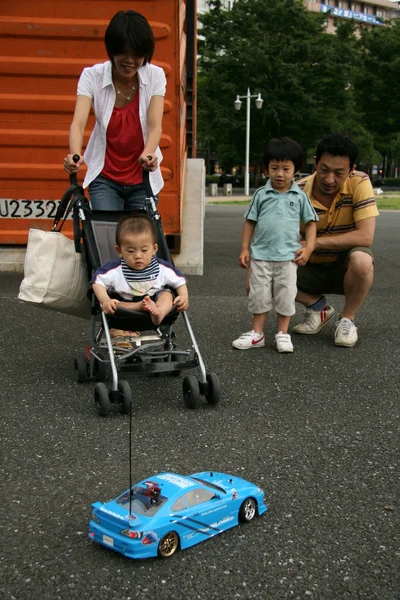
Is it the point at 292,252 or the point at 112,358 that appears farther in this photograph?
the point at 292,252

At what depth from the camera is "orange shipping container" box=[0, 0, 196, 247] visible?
762cm

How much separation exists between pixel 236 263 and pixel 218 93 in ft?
120

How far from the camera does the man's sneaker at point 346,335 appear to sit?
5.20 metres

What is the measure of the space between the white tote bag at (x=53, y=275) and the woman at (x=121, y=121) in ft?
1.39

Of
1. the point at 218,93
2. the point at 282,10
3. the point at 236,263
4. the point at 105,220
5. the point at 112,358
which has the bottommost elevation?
the point at 236,263

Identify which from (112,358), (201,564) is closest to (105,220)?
(112,358)

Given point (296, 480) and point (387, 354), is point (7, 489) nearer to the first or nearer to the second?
point (296, 480)

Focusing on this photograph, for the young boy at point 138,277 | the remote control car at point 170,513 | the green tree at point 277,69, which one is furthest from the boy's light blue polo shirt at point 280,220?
the green tree at point 277,69

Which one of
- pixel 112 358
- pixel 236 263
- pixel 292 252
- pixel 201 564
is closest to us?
pixel 201 564

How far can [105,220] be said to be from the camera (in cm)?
435

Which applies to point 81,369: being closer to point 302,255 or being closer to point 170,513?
point 302,255

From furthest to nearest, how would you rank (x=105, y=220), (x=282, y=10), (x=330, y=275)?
(x=282, y=10)
(x=330, y=275)
(x=105, y=220)

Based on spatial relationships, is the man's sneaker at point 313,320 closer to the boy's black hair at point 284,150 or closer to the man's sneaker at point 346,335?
the man's sneaker at point 346,335

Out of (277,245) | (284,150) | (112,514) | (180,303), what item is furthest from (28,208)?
(112,514)
